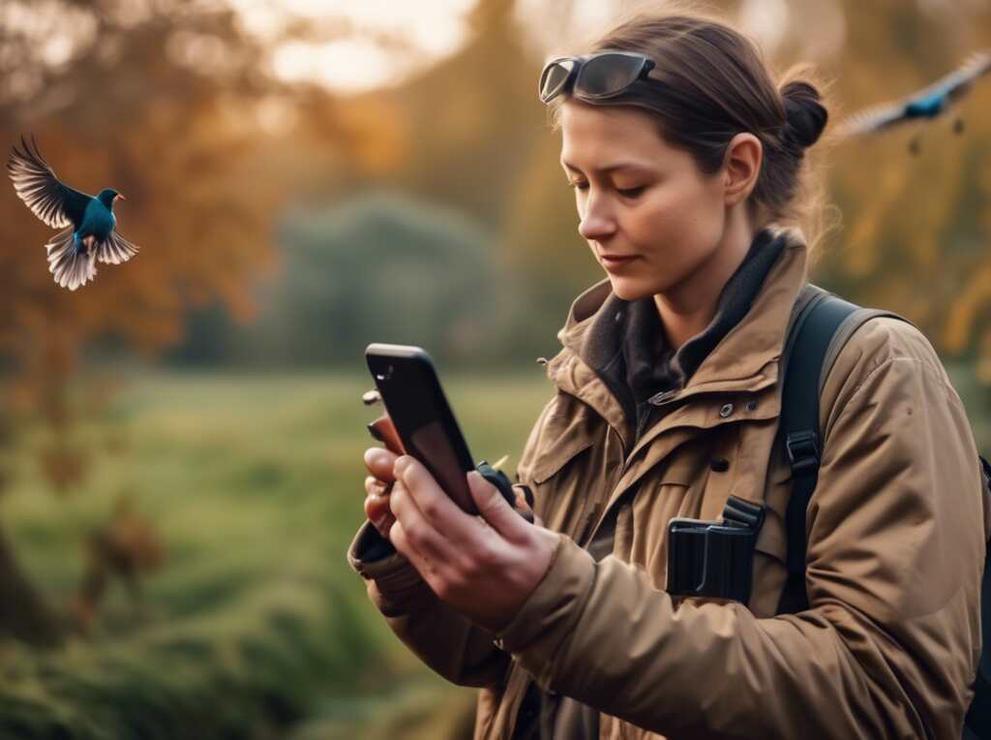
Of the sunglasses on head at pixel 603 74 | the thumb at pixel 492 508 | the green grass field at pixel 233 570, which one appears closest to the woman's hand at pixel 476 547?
the thumb at pixel 492 508

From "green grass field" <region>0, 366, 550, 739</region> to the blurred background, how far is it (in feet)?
0.08

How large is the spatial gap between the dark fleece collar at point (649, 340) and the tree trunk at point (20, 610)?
169 inches

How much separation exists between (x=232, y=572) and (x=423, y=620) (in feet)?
18.9

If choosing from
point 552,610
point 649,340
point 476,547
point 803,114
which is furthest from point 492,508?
point 803,114

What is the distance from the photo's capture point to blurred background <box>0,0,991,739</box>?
5.94m

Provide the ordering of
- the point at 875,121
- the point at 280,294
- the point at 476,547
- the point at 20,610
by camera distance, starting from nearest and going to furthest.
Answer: the point at 476,547
the point at 875,121
the point at 20,610
the point at 280,294

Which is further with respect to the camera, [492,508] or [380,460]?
[380,460]

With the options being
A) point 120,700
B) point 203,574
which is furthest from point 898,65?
point 120,700

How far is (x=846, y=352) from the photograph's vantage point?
2107mm

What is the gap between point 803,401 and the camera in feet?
6.97

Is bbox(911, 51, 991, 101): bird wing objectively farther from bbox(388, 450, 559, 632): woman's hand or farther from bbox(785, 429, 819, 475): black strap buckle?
bbox(388, 450, 559, 632): woman's hand

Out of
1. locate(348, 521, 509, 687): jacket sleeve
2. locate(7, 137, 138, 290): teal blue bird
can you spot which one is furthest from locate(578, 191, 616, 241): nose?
locate(7, 137, 138, 290): teal blue bird

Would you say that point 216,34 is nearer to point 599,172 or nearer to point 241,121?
point 241,121

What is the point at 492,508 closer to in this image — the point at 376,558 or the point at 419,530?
the point at 419,530
